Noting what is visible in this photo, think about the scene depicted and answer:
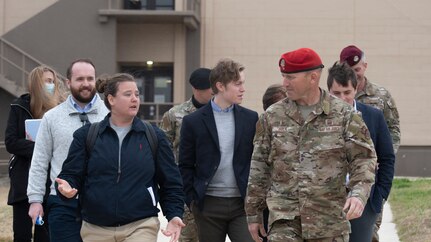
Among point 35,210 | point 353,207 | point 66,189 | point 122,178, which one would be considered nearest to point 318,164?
point 353,207

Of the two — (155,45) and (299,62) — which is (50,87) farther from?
(155,45)

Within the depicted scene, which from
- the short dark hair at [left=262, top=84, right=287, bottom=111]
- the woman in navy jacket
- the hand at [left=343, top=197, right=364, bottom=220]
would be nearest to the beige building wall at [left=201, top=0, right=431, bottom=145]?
the short dark hair at [left=262, top=84, right=287, bottom=111]

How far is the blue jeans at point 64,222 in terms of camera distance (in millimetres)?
6159

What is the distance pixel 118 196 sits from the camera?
5.39 metres

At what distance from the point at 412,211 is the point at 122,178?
28.0 ft

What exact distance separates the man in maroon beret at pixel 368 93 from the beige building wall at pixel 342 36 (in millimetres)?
17664

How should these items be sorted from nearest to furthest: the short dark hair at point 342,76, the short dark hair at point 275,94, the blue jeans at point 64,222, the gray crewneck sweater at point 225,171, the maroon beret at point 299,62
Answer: the maroon beret at point 299,62
the blue jeans at point 64,222
the short dark hair at point 342,76
the gray crewneck sweater at point 225,171
the short dark hair at point 275,94

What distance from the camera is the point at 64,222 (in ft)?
20.4

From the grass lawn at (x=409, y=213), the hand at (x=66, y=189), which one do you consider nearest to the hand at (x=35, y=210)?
the hand at (x=66, y=189)

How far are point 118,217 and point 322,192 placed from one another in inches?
52.8

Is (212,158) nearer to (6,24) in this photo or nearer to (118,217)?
(118,217)

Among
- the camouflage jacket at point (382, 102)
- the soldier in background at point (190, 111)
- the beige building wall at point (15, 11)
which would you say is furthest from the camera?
the beige building wall at point (15, 11)

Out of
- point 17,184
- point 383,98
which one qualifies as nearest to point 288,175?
point 383,98

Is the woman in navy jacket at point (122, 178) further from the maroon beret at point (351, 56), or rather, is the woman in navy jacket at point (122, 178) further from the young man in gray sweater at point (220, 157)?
the maroon beret at point (351, 56)
